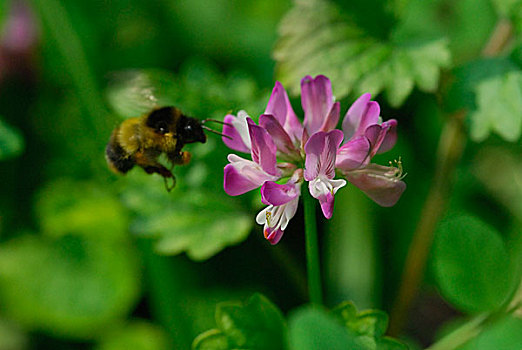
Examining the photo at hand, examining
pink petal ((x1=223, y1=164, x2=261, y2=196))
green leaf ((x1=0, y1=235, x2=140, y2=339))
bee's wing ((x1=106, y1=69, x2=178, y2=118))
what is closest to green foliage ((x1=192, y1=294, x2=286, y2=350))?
pink petal ((x1=223, y1=164, x2=261, y2=196))

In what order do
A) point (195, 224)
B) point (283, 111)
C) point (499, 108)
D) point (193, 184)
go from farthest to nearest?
point (193, 184), point (195, 224), point (499, 108), point (283, 111)

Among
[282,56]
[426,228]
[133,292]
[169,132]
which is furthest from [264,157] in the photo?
[133,292]

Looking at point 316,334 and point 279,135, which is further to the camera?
point 279,135

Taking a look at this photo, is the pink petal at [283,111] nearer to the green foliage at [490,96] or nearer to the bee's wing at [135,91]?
the bee's wing at [135,91]

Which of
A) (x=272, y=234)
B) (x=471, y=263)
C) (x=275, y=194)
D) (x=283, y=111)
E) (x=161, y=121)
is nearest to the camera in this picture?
(x=275, y=194)

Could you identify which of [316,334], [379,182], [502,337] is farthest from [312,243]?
[502,337]

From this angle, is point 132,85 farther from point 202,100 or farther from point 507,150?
point 507,150

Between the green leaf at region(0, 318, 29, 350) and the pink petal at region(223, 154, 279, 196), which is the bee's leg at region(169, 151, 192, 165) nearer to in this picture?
the pink petal at region(223, 154, 279, 196)

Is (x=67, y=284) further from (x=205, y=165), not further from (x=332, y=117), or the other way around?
(x=332, y=117)
